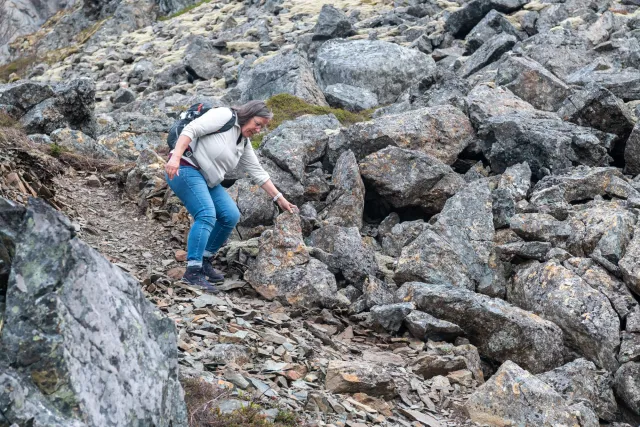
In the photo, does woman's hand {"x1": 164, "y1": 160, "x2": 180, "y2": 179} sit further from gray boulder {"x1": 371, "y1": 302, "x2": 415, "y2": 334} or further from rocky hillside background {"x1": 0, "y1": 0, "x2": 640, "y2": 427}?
gray boulder {"x1": 371, "y1": 302, "x2": 415, "y2": 334}

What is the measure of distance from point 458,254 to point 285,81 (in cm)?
1754

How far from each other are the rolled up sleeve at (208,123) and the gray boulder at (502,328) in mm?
3919

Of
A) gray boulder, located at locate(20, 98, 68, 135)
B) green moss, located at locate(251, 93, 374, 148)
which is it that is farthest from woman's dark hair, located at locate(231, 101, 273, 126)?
green moss, located at locate(251, 93, 374, 148)

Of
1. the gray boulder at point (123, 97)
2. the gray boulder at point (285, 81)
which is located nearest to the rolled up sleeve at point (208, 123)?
the gray boulder at point (285, 81)

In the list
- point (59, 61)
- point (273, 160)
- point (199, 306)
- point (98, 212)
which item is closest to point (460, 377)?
point (199, 306)

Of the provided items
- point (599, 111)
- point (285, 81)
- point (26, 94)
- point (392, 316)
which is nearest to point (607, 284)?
point (392, 316)

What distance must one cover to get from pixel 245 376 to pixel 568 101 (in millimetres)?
11649

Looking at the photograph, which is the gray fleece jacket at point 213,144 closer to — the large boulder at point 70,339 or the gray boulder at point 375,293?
the gray boulder at point 375,293

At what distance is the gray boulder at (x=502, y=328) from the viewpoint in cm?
995

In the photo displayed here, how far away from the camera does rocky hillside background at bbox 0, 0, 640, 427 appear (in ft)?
16.1

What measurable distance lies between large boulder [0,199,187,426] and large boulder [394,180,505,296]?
6861 millimetres

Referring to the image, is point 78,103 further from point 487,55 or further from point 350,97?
point 487,55

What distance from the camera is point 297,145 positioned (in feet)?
50.0

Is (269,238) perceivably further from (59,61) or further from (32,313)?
(59,61)
